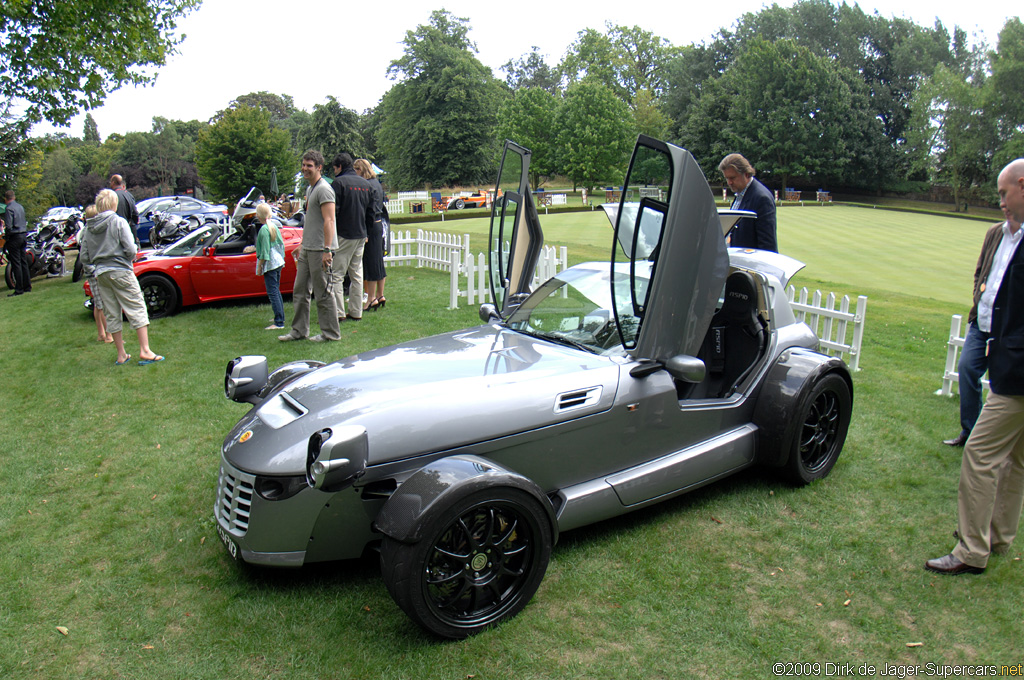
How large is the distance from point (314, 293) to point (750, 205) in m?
5.05

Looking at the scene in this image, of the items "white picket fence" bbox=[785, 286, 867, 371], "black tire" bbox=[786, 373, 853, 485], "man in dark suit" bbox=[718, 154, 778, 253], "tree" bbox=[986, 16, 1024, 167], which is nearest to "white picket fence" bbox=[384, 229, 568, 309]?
"white picket fence" bbox=[785, 286, 867, 371]

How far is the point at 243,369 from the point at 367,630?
6.20 feet

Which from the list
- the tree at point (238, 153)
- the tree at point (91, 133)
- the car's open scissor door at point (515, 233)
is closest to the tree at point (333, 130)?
the tree at point (238, 153)

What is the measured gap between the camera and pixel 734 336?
15.2ft

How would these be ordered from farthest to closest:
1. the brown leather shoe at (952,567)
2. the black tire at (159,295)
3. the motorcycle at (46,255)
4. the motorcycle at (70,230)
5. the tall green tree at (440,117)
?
1. the tall green tree at (440,117)
2. the motorcycle at (70,230)
3. the motorcycle at (46,255)
4. the black tire at (159,295)
5. the brown leather shoe at (952,567)

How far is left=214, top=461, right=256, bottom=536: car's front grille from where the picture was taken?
3.05 m

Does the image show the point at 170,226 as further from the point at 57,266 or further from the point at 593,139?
the point at 593,139

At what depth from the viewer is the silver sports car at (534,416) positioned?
293cm

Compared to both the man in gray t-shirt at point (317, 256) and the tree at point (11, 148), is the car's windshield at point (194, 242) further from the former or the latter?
the tree at point (11, 148)

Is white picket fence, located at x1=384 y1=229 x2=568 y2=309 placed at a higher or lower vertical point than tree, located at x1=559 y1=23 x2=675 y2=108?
lower

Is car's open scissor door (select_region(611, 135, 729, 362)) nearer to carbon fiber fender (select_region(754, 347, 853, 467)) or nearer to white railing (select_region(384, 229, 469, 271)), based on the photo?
carbon fiber fender (select_region(754, 347, 853, 467))

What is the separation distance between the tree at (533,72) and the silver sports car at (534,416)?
334ft

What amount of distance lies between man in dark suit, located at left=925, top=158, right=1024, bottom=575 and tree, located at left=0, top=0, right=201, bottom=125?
15.5 meters

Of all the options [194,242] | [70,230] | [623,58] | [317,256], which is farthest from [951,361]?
[623,58]
